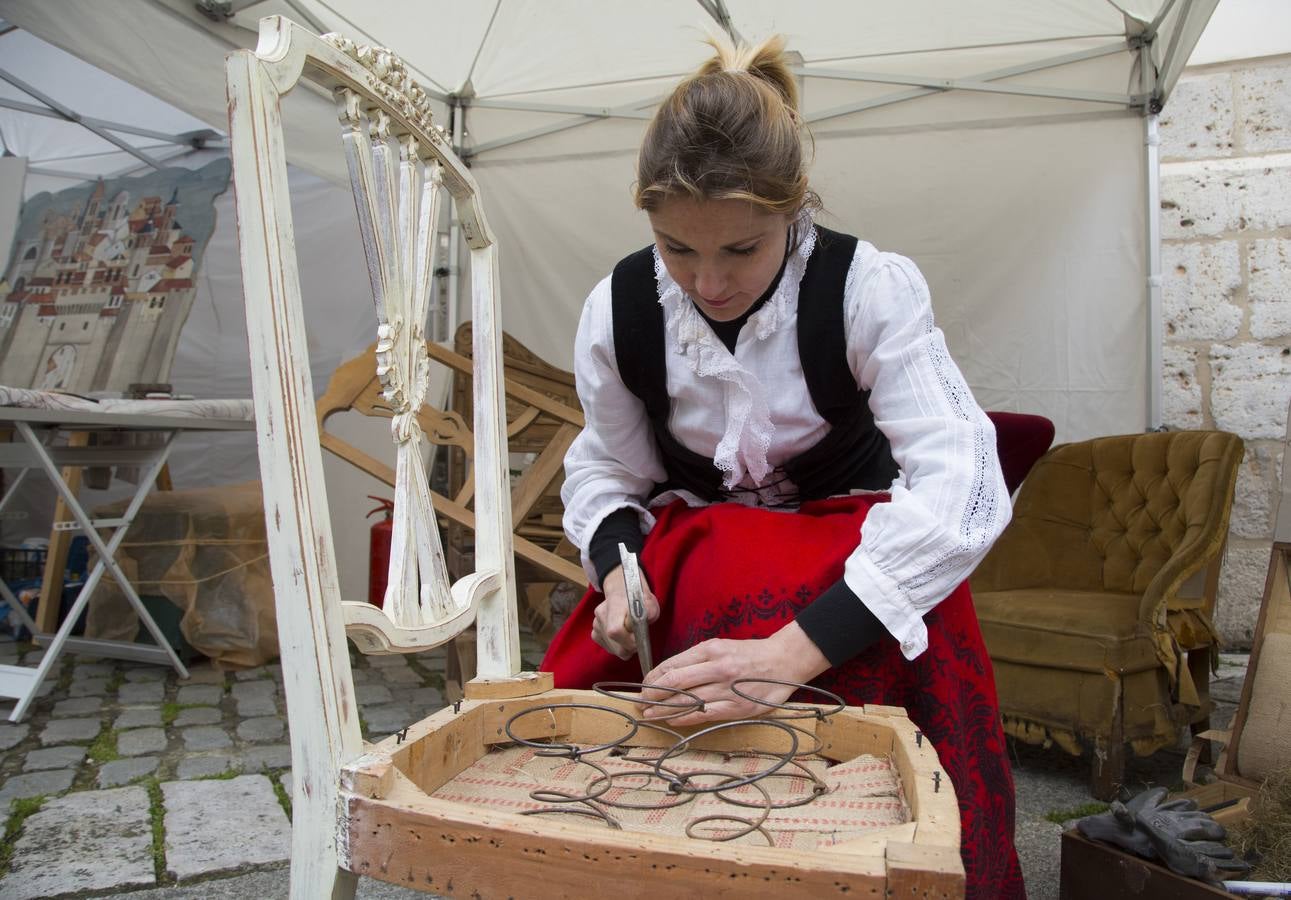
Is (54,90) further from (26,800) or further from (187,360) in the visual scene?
(26,800)

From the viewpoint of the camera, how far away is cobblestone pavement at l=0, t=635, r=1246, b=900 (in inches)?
74.8

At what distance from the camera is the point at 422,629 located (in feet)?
3.45

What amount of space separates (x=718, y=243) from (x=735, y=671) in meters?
0.48

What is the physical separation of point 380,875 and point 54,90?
5093 mm

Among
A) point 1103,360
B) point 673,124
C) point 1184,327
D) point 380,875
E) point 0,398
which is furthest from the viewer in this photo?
point 1184,327

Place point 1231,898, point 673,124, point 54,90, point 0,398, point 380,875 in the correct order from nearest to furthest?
point 380,875, point 673,124, point 1231,898, point 0,398, point 54,90

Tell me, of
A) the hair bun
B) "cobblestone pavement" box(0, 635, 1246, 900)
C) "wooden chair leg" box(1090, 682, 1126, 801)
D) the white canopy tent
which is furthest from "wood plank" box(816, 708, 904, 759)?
the white canopy tent

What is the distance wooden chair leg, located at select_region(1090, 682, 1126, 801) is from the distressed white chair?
1784 millimetres

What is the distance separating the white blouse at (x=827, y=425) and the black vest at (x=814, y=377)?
0.01 m

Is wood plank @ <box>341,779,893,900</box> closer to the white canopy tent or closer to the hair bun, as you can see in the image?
the hair bun

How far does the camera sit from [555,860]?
0.69 metres

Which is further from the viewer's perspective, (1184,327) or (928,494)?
(1184,327)

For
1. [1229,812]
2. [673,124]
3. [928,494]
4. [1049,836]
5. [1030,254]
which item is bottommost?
[1049,836]

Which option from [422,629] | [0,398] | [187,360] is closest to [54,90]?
[187,360]
